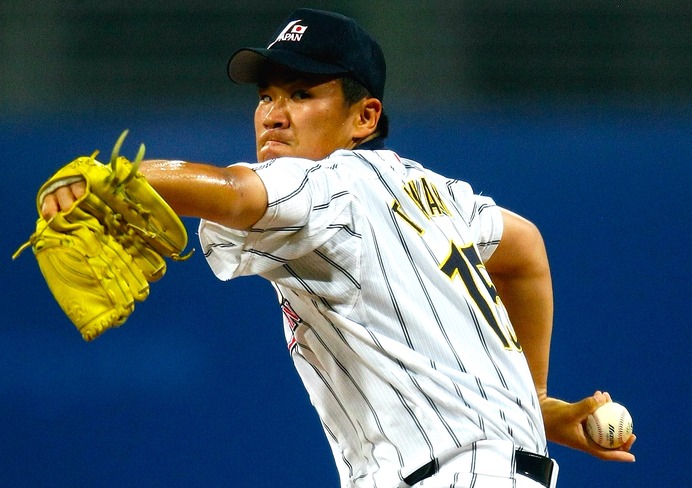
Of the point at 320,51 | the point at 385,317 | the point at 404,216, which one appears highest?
the point at 320,51

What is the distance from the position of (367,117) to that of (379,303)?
0.53m

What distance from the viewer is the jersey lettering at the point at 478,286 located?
163 cm

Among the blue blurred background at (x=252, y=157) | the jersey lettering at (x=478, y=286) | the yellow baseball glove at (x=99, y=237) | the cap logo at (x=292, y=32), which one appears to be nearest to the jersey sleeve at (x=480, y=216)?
the jersey lettering at (x=478, y=286)

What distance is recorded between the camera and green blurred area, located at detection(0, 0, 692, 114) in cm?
325

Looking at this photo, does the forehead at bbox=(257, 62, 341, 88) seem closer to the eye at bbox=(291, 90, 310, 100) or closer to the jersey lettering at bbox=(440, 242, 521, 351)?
the eye at bbox=(291, 90, 310, 100)

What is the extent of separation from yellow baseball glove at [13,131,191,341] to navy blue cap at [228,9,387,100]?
0.64 metres

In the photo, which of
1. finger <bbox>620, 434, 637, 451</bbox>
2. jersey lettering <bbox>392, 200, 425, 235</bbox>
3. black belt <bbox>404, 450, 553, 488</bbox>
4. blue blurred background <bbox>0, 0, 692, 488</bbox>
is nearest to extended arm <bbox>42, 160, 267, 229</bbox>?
jersey lettering <bbox>392, 200, 425, 235</bbox>

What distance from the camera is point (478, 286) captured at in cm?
167

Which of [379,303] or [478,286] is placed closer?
[379,303]

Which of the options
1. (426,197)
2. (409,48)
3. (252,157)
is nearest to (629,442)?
(426,197)

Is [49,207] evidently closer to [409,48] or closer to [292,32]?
[292,32]

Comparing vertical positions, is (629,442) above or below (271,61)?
below

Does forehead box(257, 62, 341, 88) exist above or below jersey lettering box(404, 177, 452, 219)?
above

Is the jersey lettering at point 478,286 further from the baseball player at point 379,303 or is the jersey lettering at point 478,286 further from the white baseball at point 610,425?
the white baseball at point 610,425
